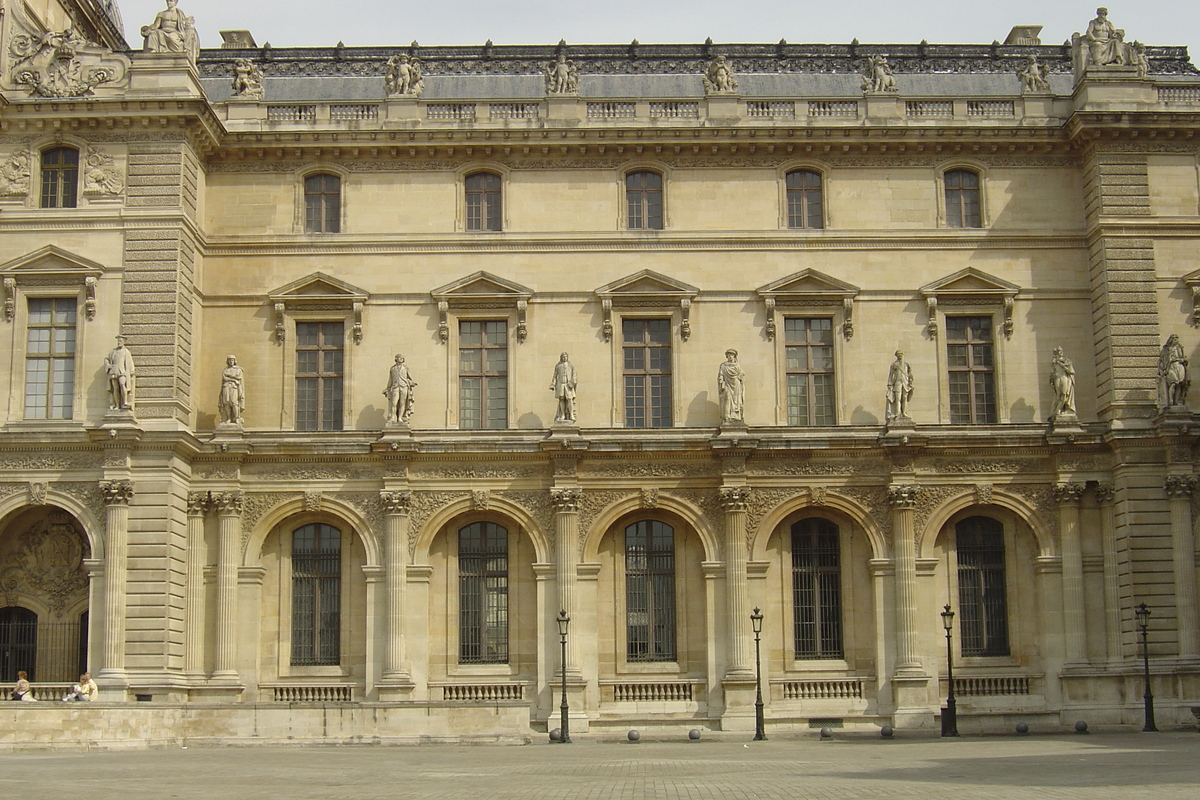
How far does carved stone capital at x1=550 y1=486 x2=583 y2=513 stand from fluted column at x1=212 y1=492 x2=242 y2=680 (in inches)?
327

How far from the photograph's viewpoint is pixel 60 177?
4131 centimetres

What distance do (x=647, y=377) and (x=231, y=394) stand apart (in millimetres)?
11148

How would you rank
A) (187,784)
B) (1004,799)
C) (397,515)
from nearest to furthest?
(1004,799)
(187,784)
(397,515)

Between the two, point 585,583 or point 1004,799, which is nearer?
point 1004,799

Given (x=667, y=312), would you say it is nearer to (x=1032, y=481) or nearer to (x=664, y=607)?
(x=664, y=607)

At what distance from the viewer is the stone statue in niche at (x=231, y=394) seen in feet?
135

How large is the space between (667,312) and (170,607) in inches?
599

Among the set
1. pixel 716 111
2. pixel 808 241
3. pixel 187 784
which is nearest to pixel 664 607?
pixel 808 241

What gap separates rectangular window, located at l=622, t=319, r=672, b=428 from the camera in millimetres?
42656

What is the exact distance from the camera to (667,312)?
141 ft

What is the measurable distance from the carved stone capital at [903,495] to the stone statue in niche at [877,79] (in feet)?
36.6

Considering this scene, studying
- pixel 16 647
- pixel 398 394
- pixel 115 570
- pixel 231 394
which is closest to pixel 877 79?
pixel 398 394

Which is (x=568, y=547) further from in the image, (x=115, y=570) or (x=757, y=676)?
(x=115, y=570)

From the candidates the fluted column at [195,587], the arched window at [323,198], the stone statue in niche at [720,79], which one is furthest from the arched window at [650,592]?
the stone statue in niche at [720,79]
